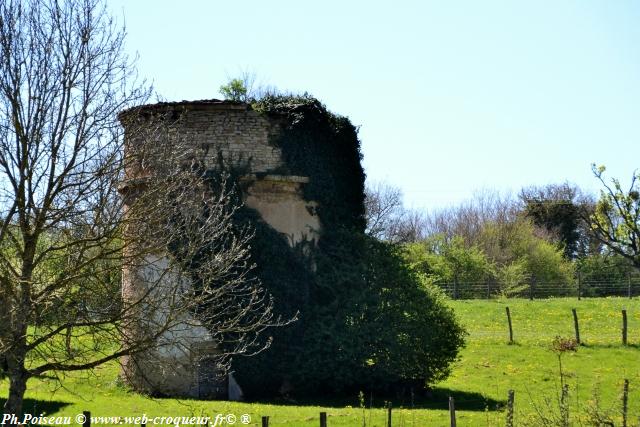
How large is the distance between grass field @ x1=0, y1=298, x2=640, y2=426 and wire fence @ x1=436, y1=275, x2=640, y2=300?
10.9m

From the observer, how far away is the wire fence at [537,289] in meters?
46.8

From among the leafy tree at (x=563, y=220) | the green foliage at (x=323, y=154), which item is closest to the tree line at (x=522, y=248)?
the leafy tree at (x=563, y=220)

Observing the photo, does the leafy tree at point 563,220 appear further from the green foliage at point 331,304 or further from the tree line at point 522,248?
the green foliage at point 331,304

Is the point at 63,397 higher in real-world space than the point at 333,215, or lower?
lower

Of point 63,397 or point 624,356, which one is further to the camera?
point 624,356

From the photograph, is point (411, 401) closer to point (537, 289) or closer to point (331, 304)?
point (331, 304)

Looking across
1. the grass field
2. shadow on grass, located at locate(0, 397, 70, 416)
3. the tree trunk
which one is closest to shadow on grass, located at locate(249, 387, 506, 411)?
the grass field

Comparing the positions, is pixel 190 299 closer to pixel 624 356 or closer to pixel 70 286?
pixel 70 286

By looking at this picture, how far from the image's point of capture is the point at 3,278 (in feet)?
36.3

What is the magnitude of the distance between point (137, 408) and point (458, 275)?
117 ft

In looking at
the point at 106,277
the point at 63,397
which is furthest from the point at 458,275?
the point at 106,277

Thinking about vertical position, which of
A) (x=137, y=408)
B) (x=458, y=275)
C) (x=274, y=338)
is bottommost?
(x=137, y=408)

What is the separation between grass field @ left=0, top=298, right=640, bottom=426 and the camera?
54.9 ft

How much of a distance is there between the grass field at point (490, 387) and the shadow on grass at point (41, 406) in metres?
0.02
